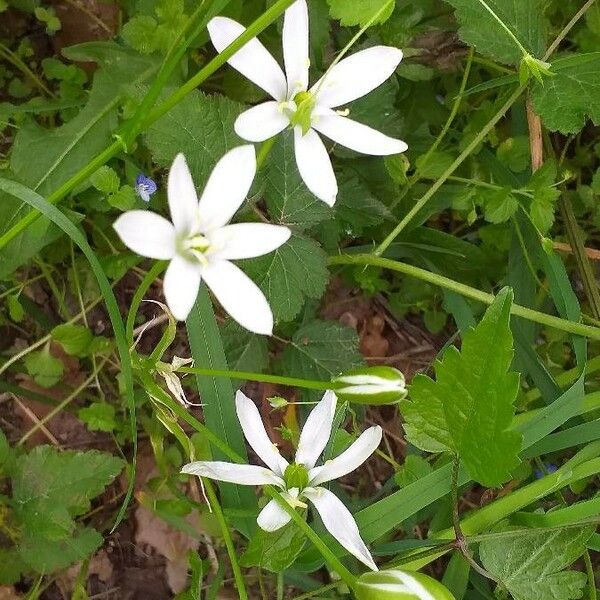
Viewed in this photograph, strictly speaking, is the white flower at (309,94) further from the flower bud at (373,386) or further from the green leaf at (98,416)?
the green leaf at (98,416)

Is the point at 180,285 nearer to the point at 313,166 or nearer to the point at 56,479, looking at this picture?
the point at 313,166

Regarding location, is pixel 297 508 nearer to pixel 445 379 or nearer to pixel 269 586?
pixel 445 379

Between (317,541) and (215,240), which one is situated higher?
(215,240)

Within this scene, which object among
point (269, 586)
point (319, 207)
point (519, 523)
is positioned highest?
point (319, 207)

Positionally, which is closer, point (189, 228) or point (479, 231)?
point (189, 228)

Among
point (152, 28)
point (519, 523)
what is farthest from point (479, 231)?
point (152, 28)

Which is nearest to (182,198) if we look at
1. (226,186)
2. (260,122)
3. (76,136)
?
(226,186)

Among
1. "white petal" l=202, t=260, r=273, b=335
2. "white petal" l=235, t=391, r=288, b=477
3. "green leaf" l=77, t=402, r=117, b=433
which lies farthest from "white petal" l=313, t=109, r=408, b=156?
"green leaf" l=77, t=402, r=117, b=433
